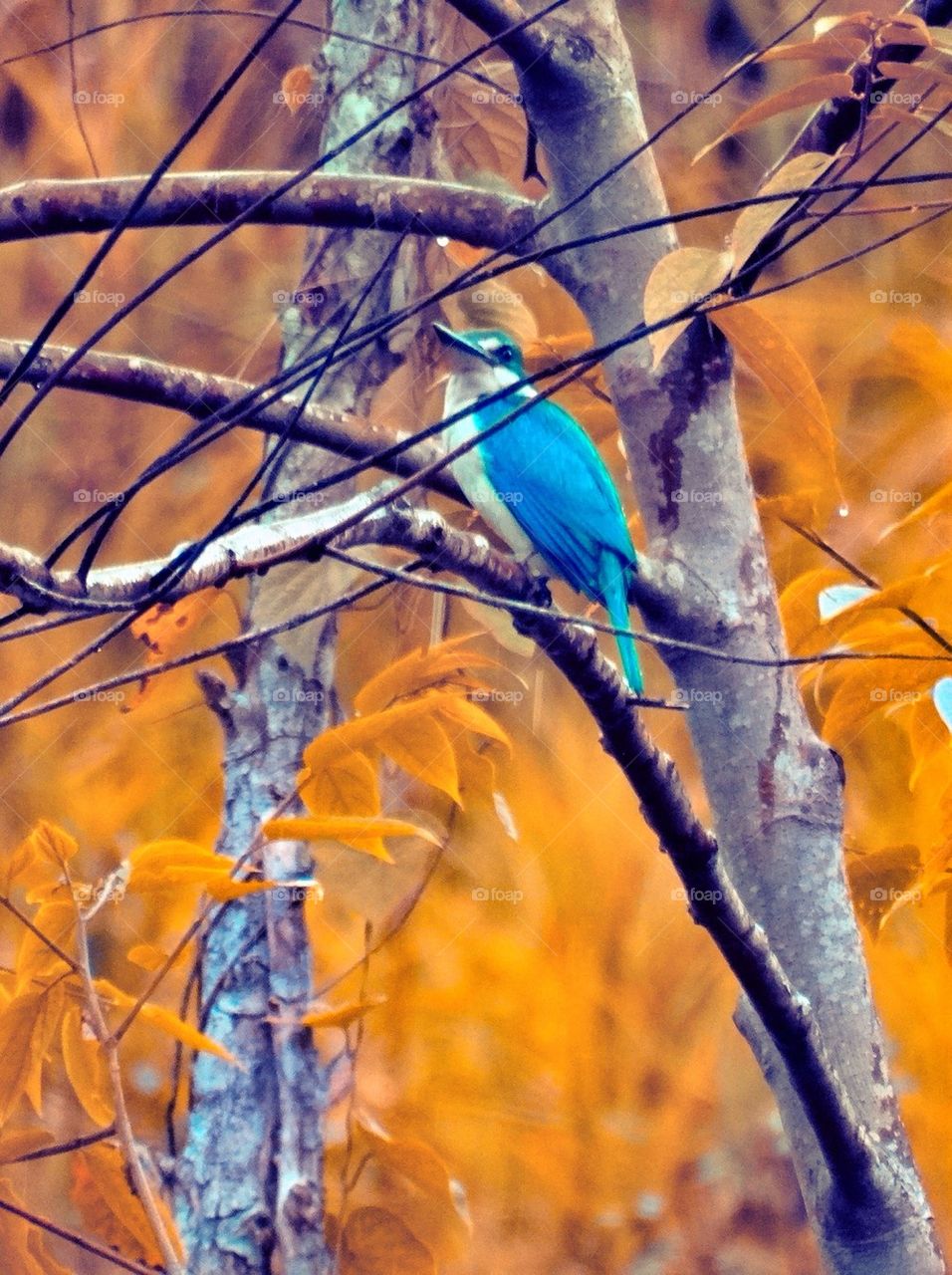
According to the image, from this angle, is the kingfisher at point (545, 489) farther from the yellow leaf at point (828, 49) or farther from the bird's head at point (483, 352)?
the yellow leaf at point (828, 49)

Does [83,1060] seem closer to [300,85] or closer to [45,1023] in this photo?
[45,1023]

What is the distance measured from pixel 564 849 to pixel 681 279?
2.46 feet

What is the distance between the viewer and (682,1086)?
3.78ft

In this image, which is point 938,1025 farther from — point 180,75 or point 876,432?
point 180,75

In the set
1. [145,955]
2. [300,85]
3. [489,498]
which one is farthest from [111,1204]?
[300,85]

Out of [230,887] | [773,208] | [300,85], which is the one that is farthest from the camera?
[300,85]

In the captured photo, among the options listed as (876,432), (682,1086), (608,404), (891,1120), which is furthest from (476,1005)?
(876,432)

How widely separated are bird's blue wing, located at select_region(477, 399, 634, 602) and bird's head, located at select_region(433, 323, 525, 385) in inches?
2.6

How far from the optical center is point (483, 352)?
129cm

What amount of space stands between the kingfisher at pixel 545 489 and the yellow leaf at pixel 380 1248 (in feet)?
1.52

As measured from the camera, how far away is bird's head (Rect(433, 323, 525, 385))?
1.25m

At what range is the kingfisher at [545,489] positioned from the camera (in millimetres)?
1124

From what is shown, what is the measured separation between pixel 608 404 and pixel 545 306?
0.44 metres

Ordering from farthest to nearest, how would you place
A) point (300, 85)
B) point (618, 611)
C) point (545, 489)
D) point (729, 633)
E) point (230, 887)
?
point (300, 85)
point (545, 489)
point (618, 611)
point (729, 633)
point (230, 887)
